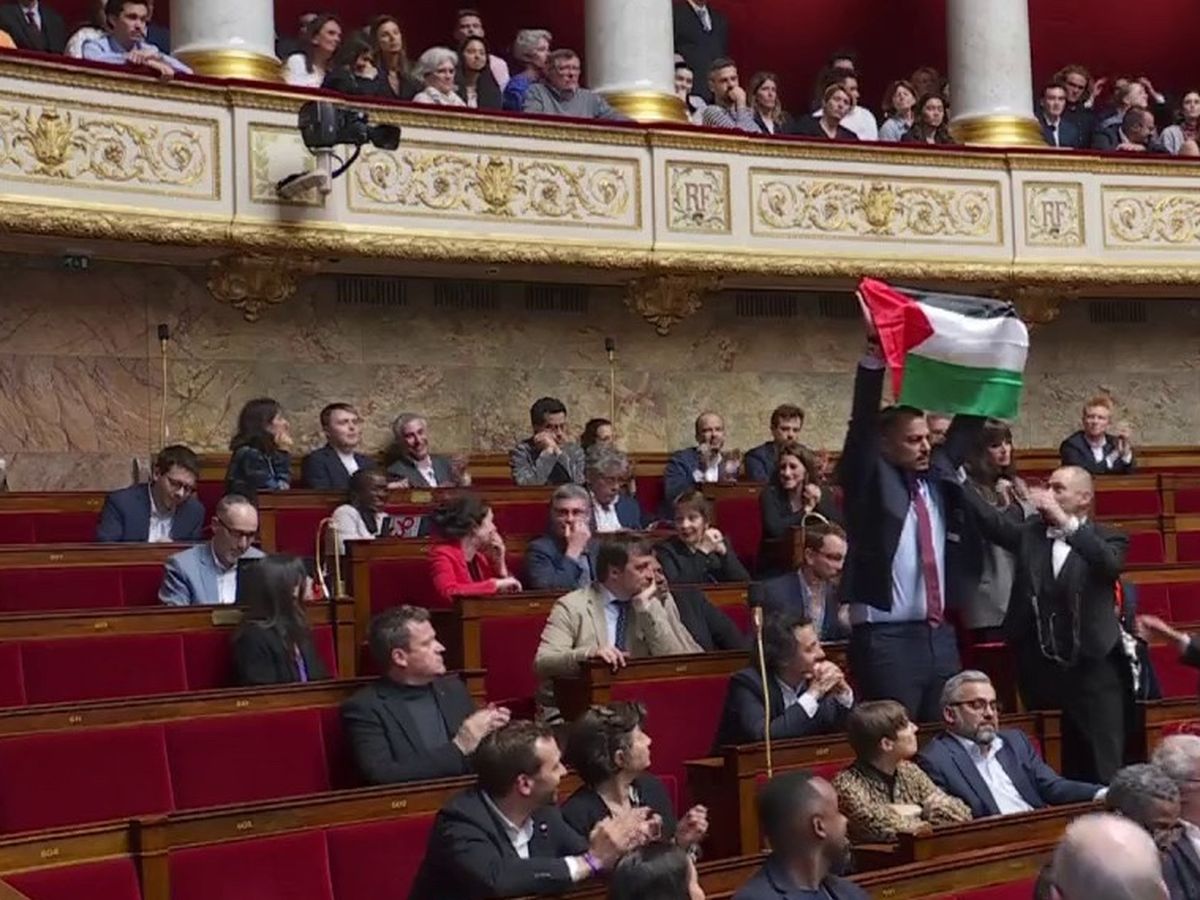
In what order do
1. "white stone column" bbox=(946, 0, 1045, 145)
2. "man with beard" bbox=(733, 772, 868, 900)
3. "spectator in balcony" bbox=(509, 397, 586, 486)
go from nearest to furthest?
"man with beard" bbox=(733, 772, 868, 900) → "spectator in balcony" bbox=(509, 397, 586, 486) → "white stone column" bbox=(946, 0, 1045, 145)

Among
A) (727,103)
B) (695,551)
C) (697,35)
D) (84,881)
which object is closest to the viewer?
(84,881)

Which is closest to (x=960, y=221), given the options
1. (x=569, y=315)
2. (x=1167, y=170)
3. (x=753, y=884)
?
(x=1167, y=170)

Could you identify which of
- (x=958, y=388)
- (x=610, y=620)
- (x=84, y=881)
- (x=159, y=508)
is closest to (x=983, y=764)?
(x=958, y=388)

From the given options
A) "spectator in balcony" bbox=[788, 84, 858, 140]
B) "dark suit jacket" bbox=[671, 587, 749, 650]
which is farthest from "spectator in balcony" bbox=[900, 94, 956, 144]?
"dark suit jacket" bbox=[671, 587, 749, 650]

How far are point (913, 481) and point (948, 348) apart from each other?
29 centimetres

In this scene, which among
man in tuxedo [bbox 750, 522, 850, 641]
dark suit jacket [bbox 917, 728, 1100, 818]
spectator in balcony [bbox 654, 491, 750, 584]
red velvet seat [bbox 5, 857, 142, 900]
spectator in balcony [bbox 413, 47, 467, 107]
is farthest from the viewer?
spectator in balcony [bbox 413, 47, 467, 107]

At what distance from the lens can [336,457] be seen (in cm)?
582

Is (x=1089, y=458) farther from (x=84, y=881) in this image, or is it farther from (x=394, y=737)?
(x=84, y=881)

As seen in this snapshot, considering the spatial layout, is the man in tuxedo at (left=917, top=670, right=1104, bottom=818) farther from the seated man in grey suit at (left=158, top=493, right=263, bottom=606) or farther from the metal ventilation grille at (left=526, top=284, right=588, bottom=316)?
the metal ventilation grille at (left=526, top=284, right=588, bottom=316)

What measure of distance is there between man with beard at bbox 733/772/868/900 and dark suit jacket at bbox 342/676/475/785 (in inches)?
36.5

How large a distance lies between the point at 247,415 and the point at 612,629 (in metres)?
1.91

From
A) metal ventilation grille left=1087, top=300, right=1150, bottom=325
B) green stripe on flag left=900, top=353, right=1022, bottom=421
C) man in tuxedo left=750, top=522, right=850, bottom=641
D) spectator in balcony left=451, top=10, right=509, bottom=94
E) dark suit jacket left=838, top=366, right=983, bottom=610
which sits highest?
spectator in balcony left=451, top=10, right=509, bottom=94

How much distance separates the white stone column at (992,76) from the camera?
826 centimetres

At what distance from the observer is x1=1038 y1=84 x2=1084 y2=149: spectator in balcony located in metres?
8.61
